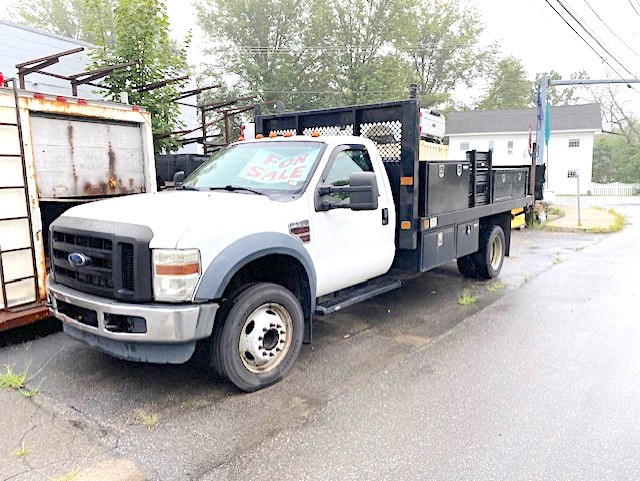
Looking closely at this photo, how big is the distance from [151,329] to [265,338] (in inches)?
39.4

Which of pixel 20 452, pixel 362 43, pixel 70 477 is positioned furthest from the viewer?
pixel 362 43

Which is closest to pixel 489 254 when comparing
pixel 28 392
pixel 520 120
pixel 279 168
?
pixel 279 168

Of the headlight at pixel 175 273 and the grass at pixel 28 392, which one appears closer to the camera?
the headlight at pixel 175 273

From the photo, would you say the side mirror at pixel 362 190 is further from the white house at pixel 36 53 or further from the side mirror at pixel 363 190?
the white house at pixel 36 53

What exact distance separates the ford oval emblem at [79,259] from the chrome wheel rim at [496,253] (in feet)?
20.1

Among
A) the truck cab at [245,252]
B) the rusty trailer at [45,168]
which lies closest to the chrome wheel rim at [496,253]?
the truck cab at [245,252]

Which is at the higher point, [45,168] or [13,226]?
[45,168]

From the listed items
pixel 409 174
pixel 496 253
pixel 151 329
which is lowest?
pixel 496 253

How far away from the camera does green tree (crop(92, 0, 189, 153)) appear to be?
9.28 m

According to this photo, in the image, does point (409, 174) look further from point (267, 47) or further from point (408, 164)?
point (267, 47)

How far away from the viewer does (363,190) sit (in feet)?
13.8

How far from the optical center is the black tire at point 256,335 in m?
3.79

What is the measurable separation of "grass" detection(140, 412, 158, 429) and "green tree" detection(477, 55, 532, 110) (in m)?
53.8

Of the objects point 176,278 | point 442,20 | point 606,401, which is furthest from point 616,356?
point 442,20
